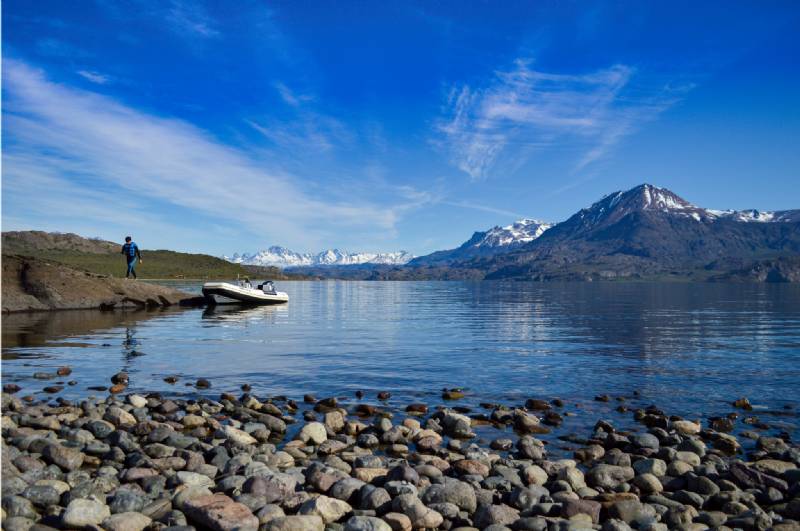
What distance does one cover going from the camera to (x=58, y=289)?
46625 mm

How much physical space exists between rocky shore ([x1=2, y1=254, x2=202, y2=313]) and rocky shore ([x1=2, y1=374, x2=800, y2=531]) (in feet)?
111

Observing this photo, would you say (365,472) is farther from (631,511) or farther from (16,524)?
(16,524)

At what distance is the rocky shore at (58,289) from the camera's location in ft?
144

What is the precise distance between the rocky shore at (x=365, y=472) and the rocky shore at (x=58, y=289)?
3375 cm

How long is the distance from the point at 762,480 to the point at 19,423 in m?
16.5

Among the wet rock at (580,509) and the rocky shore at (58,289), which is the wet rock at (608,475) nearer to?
the wet rock at (580,509)

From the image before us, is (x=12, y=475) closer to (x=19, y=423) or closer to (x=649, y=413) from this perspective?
(x=19, y=423)

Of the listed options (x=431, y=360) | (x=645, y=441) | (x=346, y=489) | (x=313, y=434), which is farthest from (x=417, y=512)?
(x=431, y=360)

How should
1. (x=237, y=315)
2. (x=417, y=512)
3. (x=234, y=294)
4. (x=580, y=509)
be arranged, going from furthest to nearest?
(x=234, y=294) < (x=237, y=315) < (x=580, y=509) < (x=417, y=512)

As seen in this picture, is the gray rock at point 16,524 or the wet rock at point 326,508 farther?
the wet rock at point 326,508

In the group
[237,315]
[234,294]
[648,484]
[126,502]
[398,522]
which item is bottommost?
[648,484]

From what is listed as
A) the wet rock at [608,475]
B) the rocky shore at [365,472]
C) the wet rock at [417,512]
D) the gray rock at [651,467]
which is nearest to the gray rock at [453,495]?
the rocky shore at [365,472]

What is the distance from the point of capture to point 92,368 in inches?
899

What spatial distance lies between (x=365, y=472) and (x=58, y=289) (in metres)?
45.2
